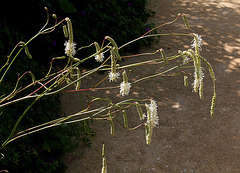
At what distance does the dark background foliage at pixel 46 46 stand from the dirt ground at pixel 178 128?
303 mm

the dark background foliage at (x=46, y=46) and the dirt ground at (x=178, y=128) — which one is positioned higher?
the dark background foliage at (x=46, y=46)

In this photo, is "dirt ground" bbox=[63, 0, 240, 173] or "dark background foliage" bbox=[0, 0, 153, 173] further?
"dirt ground" bbox=[63, 0, 240, 173]

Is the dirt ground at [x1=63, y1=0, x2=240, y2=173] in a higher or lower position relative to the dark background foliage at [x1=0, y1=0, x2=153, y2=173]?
lower

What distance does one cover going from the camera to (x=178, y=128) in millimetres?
3713

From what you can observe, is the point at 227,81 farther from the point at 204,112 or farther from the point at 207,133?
the point at 207,133

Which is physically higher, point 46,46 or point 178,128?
point 46,46

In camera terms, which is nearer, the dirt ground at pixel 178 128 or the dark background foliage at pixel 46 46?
the dark background foliage at pixel 46 46

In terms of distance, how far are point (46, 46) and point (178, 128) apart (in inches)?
79.3

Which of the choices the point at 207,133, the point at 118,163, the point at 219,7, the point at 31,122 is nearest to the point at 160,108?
the point at 207,133

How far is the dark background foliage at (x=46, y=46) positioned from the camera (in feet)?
8.87

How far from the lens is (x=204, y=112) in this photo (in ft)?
13.0

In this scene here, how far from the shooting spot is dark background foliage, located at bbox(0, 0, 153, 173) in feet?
8.87

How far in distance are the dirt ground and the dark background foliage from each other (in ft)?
0.99

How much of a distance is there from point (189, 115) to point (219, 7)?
366cm
